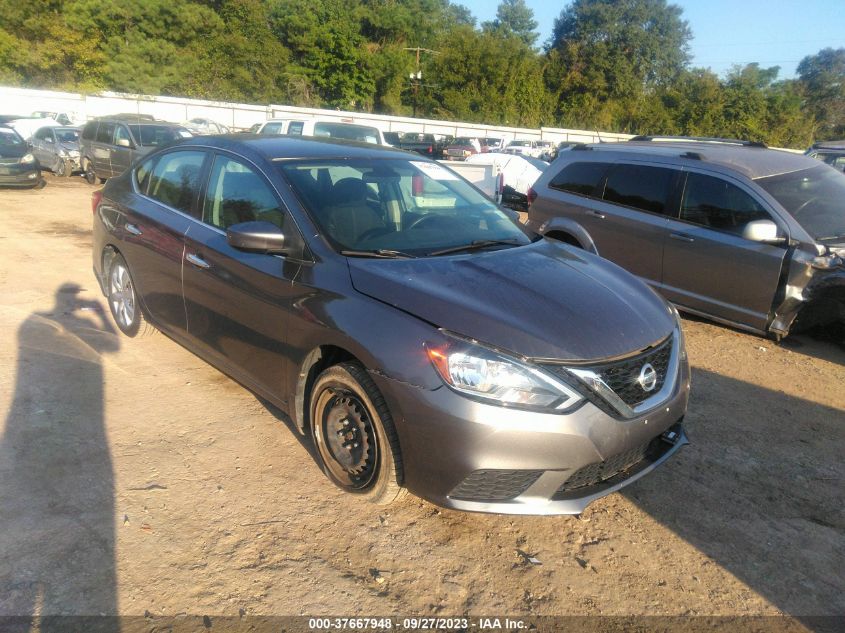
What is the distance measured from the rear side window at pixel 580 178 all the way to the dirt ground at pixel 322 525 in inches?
124

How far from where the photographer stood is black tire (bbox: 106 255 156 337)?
5.12 meters

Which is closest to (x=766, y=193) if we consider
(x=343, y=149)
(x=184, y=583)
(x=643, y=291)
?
(x=643, y=291)

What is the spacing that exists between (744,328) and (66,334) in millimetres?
6017

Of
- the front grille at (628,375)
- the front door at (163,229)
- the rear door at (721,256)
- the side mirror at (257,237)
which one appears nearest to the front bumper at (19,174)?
the front door at (163,229)

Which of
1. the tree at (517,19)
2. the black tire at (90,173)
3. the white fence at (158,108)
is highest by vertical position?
the tree at (517,19)

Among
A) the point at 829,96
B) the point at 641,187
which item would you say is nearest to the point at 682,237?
the point at 641,187

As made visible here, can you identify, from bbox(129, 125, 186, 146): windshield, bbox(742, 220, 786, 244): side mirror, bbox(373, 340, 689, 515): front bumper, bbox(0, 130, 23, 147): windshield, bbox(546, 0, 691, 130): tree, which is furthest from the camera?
bbox(546, 0, 691, 130): tree

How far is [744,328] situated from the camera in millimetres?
5914

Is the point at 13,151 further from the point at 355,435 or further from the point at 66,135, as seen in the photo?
the point at 355,435

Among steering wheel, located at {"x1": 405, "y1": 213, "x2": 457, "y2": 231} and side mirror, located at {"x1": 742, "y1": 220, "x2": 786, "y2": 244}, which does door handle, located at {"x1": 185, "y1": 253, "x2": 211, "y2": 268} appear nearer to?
steering wheel, located at {"x1": 405, "y1": 213, "x2": 457, "y2": 231}

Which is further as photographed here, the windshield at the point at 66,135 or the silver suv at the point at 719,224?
the windshield at the point at 66,135

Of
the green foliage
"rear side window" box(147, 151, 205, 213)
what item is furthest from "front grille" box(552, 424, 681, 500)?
the green foliage

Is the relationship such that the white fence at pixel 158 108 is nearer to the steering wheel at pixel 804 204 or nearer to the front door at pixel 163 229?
the steering wheel at pixel 804 204

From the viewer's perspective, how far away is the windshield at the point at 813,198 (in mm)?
5660
